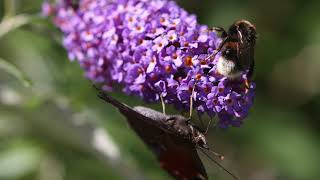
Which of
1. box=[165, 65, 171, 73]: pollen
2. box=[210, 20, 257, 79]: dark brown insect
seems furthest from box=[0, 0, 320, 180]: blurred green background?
box=[210, 20, 257, 79]: dark brown insect

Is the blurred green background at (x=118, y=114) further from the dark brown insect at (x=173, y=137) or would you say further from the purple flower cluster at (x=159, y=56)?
the dark brown insect at (x=173, y=137)

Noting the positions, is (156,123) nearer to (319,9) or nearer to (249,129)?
(249,129)

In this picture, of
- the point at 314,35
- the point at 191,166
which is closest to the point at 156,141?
the point at 191,166

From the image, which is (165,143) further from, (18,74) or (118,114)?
(118,114)

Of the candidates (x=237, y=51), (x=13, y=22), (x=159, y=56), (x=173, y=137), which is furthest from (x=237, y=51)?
(x=13, y=22)

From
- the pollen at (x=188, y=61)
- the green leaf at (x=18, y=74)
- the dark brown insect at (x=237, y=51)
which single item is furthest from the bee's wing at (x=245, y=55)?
the green leaf at (x=18, y=74)
